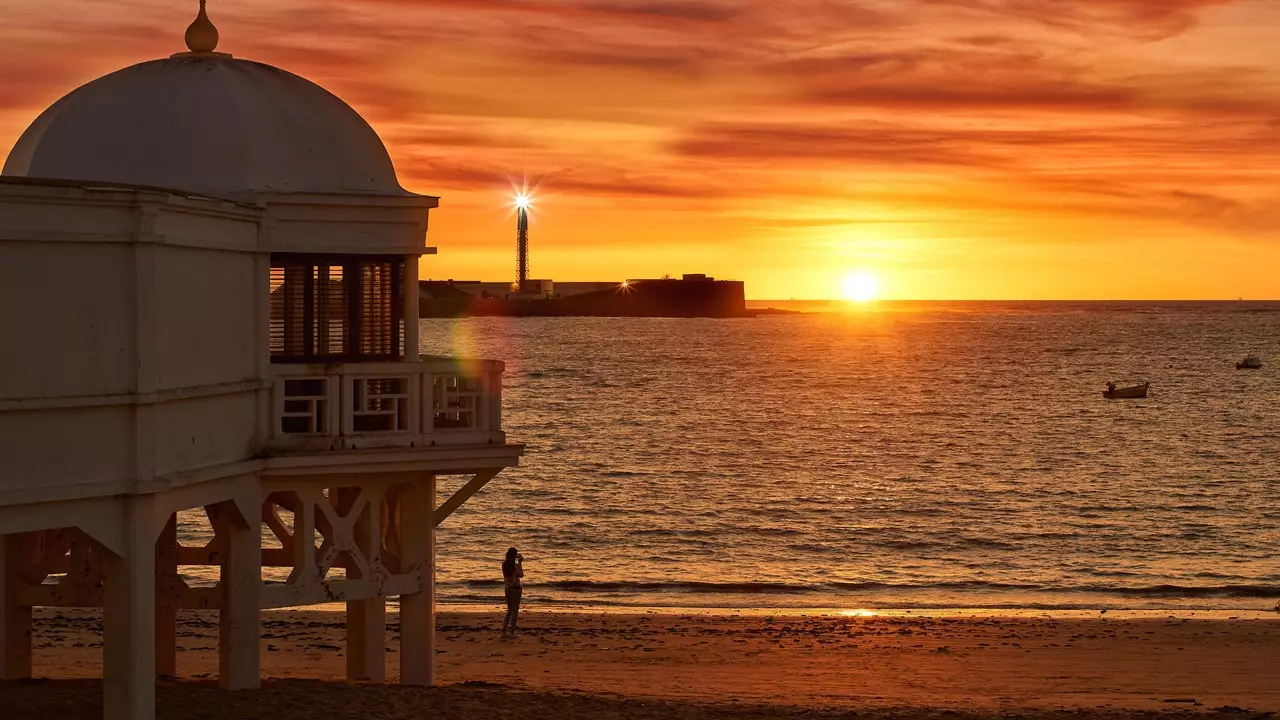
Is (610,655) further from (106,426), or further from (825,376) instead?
(825,376)

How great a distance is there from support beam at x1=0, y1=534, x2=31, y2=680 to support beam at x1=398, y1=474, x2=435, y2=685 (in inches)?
170

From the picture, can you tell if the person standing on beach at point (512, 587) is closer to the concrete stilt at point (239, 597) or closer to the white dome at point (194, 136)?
the concrete stilt at point (239, 597)

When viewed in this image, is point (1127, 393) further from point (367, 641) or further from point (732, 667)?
point (367, 641)

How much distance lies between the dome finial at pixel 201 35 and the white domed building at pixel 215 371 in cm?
2

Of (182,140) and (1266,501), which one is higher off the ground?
(182,140)

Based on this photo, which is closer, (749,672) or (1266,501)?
(749,672)

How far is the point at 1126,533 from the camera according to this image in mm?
48562

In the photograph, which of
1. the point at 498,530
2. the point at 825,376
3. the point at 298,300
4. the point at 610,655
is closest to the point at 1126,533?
the point at 498,530

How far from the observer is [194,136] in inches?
639

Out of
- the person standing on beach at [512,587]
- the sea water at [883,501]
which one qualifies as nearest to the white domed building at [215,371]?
the person standing on beach at [512,587]

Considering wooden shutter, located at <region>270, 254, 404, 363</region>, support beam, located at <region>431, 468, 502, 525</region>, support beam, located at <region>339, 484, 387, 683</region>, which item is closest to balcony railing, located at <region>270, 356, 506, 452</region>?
wooden shutter, located at <region>270, 254, 404, 363</region>

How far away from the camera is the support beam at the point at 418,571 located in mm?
17953

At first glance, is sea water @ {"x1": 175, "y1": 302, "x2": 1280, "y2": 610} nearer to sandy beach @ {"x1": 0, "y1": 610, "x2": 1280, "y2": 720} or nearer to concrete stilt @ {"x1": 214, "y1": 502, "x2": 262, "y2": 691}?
sandy beach @ {"x1": 0, "y1": 610, "x2": 1280, "y2": 720}

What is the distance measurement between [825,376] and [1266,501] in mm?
89402
